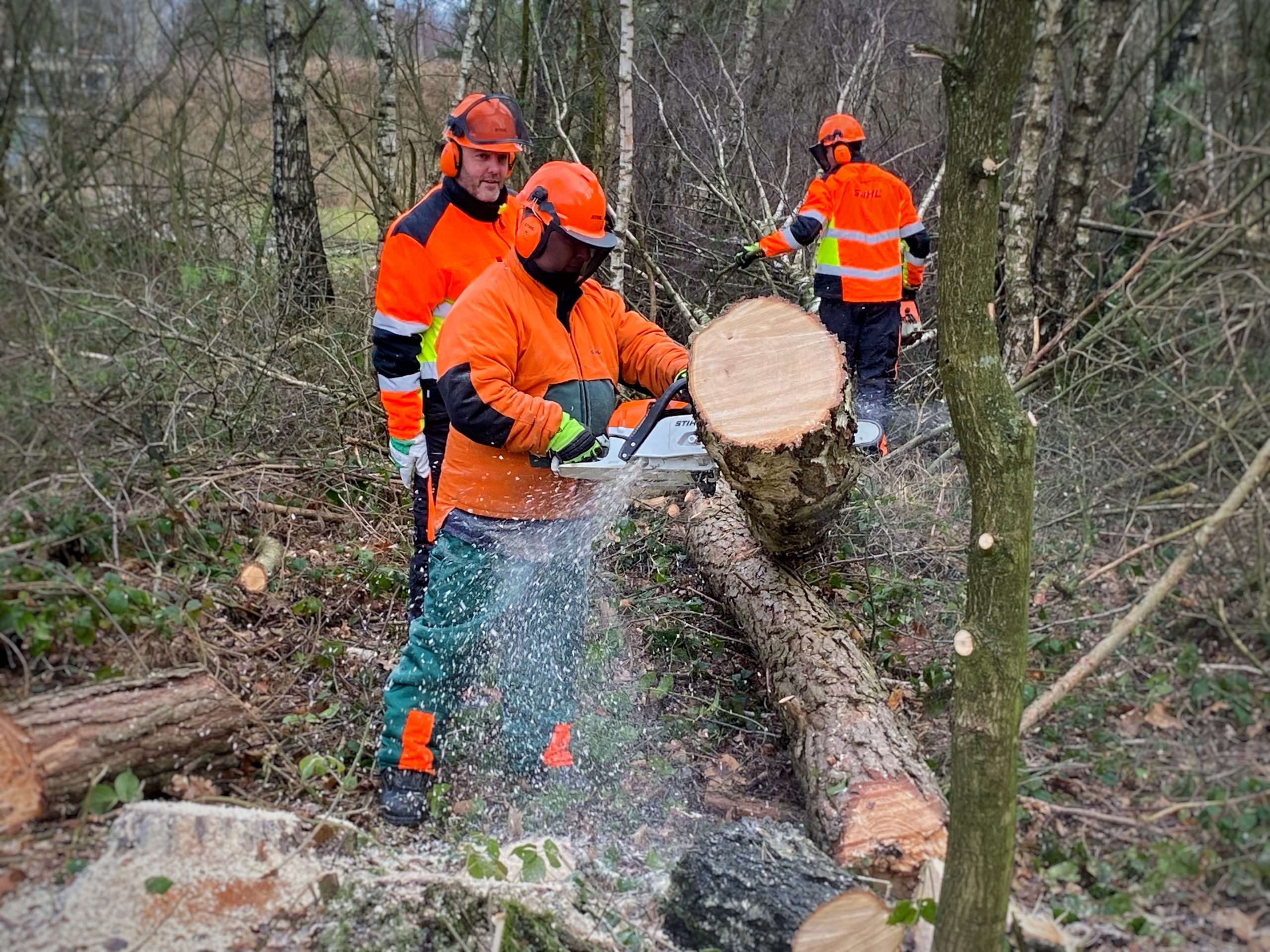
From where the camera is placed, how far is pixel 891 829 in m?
2.49

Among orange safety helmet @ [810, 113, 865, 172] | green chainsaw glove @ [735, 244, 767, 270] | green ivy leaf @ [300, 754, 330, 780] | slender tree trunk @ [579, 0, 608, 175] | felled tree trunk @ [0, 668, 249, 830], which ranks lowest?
green ivy leaf @ [300, 754, 330, 780]

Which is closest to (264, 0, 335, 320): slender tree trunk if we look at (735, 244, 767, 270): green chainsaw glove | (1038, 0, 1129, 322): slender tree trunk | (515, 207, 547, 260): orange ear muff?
(735, 244, 767, 270): green chainsaw glove

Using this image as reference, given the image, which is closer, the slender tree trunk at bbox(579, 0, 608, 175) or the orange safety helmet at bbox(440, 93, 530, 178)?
the orange safety helmet at bbox(440, 93, 530, 178)

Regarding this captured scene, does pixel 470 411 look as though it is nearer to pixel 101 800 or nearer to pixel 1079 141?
pixel 101 800

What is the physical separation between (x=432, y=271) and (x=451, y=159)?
0.45 metres

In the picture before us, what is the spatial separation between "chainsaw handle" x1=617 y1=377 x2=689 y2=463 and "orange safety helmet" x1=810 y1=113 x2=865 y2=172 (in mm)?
3522

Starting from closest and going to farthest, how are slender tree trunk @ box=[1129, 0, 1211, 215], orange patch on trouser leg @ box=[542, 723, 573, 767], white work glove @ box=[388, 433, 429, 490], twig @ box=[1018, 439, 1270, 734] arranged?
twig @ box=[1018, 439, 1270, 734]
orange patch on trouser leg @ box=[542, 723, 573, 767]
white work glove @ box=[388, 433, 429, 490]
slender tree trunk @ box=[1129, 0, 1211, 215]

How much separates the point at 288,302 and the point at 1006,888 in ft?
16.9

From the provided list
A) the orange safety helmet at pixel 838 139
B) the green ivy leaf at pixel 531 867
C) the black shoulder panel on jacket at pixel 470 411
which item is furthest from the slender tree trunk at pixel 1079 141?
the green ivy leaf at pixel 531 867

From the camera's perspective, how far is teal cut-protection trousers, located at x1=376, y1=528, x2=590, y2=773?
3.02 m

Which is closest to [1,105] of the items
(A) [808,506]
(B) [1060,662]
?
(A) [808,506]

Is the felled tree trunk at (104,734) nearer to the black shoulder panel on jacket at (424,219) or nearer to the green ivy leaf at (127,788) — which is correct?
the green ivy leaf at (127,788)

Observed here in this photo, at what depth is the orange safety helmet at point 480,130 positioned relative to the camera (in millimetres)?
3424

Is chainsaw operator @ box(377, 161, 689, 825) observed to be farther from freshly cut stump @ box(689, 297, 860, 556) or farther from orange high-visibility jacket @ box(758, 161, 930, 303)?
orange high-visibility jacket @ box(758, 161, 930, 303)
